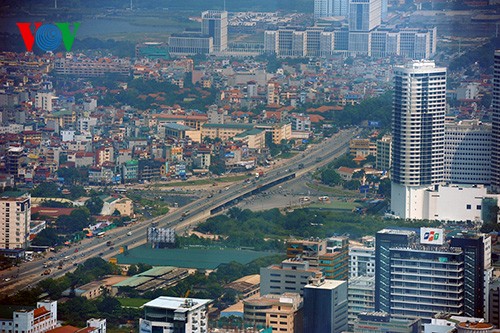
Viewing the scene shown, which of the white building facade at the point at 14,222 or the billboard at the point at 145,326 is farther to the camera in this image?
the white building facade at the point at 14,222

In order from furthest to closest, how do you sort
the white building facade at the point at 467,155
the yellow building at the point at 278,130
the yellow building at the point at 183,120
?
the yellow building at the point at 183,120, the yellow building at the point at 278,130, the white building facade at the point at 467,155

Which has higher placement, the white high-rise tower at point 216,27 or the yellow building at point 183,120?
the white high-rise tower at point 216,27

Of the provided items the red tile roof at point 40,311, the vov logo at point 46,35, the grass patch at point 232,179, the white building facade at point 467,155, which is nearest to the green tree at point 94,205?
the grass patch at point 232,179

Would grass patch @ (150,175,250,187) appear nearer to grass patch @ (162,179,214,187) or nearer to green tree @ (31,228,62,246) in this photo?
grass patch @ (162,179,214,187)

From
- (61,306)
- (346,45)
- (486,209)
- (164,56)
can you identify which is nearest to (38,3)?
(164,56)

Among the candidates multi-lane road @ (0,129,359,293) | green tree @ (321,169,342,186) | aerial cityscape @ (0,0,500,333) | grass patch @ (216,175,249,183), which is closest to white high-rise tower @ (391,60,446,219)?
aerial cityscape @ (0,0,500,333)

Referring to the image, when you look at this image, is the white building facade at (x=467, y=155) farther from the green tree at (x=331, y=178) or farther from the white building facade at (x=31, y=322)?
the white building facade at (x=31, y=322)

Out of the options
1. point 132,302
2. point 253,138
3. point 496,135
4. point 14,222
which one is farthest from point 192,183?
point 132,302

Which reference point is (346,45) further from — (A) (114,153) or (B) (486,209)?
(B) (486,209)
